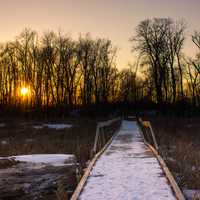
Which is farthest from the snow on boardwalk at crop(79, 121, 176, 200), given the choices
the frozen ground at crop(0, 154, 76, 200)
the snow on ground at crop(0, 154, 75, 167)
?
the snow on ground at crop(0, 154, 75, 167)

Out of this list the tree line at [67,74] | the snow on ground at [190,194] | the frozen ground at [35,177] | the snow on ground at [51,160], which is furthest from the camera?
the tree line at [67,74]

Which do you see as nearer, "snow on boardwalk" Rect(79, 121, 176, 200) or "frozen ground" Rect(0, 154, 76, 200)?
"snow on boardwalk" Rect(79, 121, 176, 200)

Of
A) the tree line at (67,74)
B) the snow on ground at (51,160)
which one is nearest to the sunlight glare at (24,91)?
the tree line at (67,74)

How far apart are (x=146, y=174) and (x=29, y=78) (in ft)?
180

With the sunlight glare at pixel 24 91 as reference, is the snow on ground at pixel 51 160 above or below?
below

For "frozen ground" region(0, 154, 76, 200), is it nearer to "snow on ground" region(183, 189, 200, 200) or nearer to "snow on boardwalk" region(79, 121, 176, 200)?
"snow on boardwalk" region(79, 121, 176, 200)

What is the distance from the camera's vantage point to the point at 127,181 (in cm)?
901

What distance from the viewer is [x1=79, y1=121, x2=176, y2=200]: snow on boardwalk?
7.64 m

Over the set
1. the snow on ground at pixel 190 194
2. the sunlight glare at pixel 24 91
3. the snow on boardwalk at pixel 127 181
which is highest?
the sunlight glare at pixel 24 91

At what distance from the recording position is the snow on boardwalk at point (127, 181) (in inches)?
301

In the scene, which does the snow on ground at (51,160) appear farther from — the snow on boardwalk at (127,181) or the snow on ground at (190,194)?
the snow on ground at (190,194)

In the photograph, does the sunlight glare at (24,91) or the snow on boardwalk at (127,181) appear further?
the sunlight glare at (24,91)

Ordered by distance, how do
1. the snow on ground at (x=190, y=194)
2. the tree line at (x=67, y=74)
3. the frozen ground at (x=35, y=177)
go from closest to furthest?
the snow on ground at (x=190, y=194) → the frozen ground at (x=35, y=177) → the tree line at (x=67, y=74)

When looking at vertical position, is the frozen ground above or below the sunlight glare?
below
